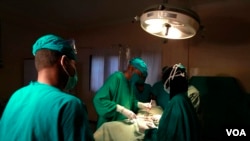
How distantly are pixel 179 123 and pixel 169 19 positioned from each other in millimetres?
636

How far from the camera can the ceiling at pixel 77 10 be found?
268cm

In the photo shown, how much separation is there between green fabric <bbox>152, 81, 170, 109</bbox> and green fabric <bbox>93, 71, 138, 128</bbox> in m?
0.52

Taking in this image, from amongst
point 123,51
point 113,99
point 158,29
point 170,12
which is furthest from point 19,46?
point 170,12

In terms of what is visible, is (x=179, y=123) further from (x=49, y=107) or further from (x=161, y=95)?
(x=161, y=95)

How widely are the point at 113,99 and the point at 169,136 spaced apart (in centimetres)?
79

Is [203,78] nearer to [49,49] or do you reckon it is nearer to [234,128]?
[234,128]

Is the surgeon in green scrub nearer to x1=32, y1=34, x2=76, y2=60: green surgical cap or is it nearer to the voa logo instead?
x1=32, y1=34, x2=76, y2=60: green surgical cap

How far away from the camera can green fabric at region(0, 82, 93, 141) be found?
0.73 metres

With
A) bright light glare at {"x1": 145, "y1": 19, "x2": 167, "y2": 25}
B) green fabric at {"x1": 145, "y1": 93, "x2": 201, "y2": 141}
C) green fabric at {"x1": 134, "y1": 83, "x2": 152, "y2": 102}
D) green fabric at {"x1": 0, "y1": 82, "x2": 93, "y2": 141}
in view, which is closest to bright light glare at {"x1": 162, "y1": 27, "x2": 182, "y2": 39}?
bright light glare at {"x1": 145, "y1": 19, "x2": 167, "y2": 25}

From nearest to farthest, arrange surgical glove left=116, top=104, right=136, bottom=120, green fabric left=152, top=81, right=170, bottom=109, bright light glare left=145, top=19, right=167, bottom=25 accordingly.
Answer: bright light glare left=145, top=19, right=167, bottom=25 < surgical glove left=116, top=104, right=136, bottom=120 < green fabric left=152, top=81, right=170, bottom=109

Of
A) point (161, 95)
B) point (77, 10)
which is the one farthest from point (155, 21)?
point (77, 10)

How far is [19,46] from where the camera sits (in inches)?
127

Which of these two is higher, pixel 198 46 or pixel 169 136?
pixel 198 46

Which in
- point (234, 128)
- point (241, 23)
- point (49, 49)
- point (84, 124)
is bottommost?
point (234, 128)
